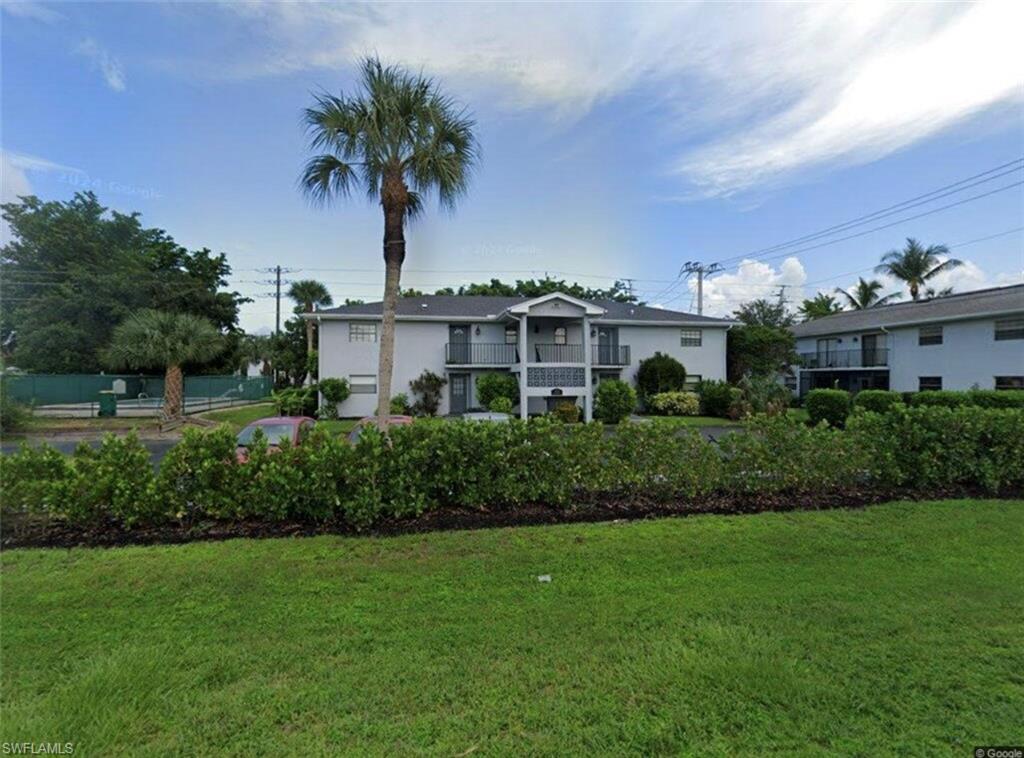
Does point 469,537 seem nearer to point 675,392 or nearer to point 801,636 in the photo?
point 801,636

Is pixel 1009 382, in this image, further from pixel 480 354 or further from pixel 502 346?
pixel 480 354

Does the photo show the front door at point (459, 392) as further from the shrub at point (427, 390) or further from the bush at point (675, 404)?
the bush at point (675, 404)

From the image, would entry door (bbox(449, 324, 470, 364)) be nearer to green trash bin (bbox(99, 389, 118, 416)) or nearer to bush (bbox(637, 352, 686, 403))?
bush (bbox(637, 352, 686, 403))

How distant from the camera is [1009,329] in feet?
65.1

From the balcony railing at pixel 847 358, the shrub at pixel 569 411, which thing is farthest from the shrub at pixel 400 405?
the balcony railing at pixel 847 358

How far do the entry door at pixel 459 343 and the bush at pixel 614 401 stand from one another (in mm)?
6734

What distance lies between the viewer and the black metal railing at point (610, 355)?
23359 millimetres

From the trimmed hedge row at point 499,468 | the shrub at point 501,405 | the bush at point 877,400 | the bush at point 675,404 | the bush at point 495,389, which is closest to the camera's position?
the trimmed hedge row at point 499,468

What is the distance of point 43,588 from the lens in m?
3.81

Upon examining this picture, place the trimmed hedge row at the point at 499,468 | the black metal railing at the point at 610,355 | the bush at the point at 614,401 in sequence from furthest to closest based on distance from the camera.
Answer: the black metal railing at the point at 610,355 → the bush at the point at 614,401 → the trimmed hedge row at the point at 499,468

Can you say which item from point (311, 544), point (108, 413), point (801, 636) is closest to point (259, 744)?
point (311, 544)

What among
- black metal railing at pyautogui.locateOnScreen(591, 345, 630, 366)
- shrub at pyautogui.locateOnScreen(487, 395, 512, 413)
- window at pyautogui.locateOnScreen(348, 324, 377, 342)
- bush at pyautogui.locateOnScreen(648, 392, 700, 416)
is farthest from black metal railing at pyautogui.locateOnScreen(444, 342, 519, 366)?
bush at pyautogui.locateOnScreen(648, 392, 700, 416)

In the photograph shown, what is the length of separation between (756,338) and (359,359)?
2153 centimetres

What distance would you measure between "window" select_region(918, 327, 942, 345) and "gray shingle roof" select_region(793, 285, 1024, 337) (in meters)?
0.64
